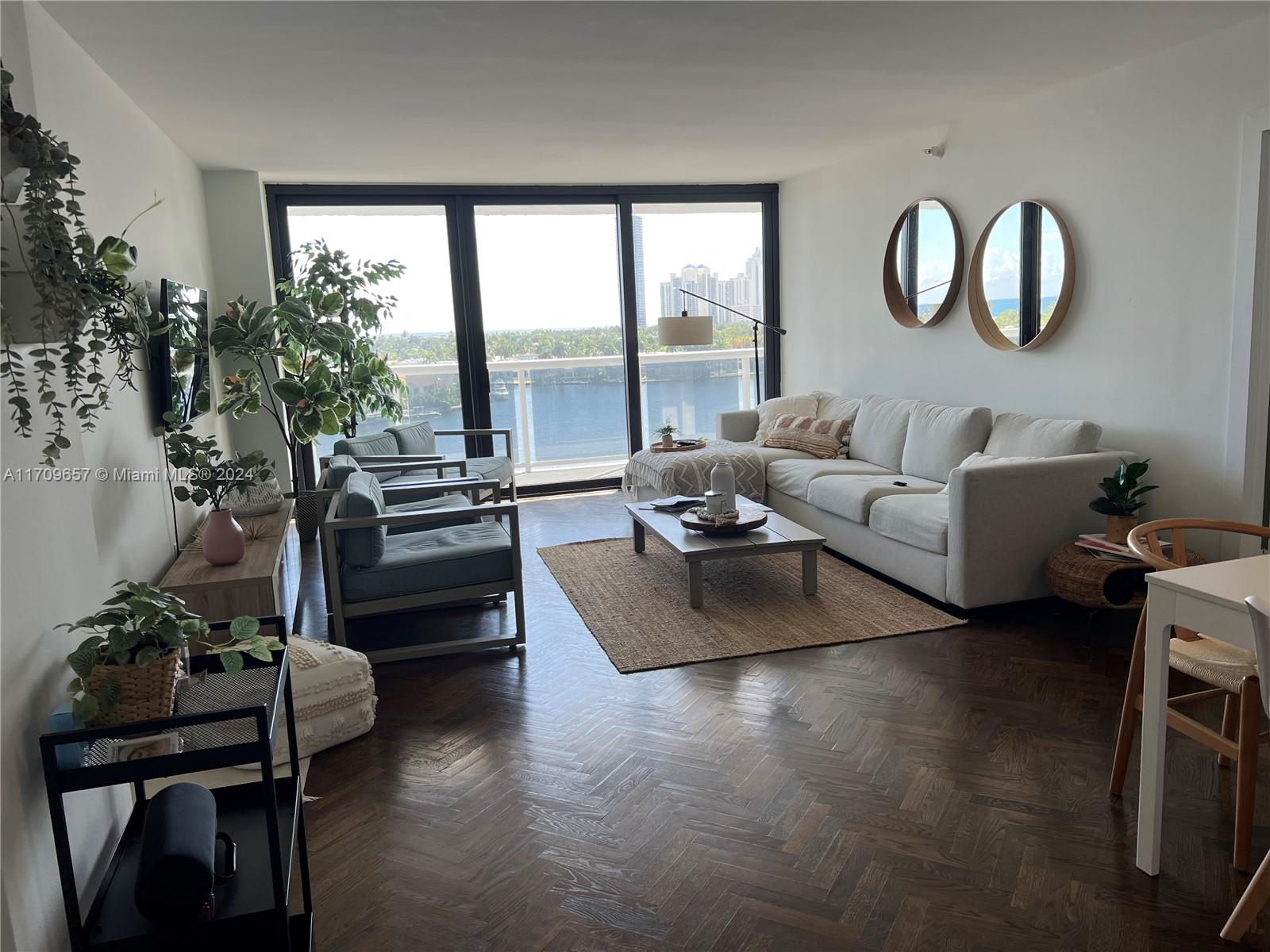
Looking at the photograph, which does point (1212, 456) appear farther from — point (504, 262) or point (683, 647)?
point (504, 262)

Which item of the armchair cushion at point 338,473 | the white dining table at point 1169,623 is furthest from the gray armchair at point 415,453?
the white dining table at point 1169,623

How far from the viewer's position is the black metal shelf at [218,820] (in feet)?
5.07

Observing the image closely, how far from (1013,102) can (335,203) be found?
482cm

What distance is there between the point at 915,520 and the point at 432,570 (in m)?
2.34

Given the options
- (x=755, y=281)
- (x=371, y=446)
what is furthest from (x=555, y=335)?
(x=371, y=446)

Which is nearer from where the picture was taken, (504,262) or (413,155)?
(413,155)

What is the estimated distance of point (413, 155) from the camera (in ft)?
18.7

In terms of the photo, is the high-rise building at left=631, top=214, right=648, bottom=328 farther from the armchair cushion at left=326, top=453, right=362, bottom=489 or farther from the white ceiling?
the armchair cushion at left=326, top=453, right=362, bottom=489

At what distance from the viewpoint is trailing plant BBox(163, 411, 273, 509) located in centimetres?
368

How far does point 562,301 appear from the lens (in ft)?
24.7

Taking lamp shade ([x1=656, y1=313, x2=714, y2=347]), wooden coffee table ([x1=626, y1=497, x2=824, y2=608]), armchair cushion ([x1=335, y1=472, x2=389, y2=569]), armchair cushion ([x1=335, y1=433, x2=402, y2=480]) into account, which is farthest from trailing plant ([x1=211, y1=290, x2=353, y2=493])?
lamp shade ([x1=656, y1=313, x2=714, y2=347])

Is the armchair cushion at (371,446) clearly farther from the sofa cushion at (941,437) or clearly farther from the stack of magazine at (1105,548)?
the stack of magazine at (1105,548)

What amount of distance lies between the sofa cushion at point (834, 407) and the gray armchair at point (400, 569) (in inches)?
127

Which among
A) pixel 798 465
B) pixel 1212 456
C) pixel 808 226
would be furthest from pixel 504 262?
pixel 1212 456
